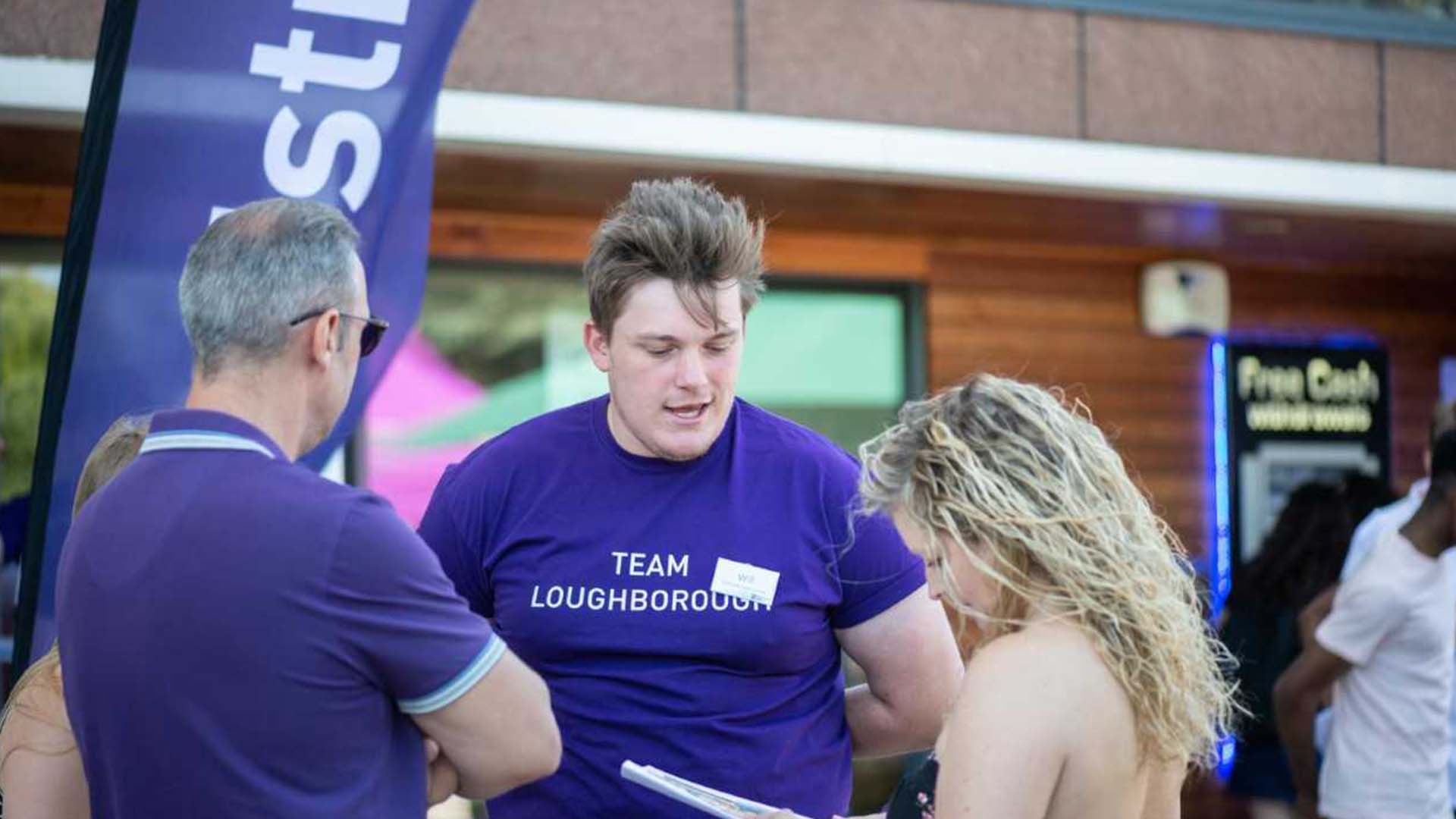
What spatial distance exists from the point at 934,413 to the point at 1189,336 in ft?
19.9

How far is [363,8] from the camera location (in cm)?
355

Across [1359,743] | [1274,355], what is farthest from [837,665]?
[1274,355]

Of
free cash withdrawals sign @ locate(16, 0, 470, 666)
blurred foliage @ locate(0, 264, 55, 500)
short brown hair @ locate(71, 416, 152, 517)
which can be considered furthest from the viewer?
blurred foliage @ locate(0, 264, 55, 500)

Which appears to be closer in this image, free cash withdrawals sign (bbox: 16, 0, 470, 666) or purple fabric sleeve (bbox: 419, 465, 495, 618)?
purple fabric sleeve (bbox: 419, 465, 495, 618)

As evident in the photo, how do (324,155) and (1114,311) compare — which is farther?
(1114,311)

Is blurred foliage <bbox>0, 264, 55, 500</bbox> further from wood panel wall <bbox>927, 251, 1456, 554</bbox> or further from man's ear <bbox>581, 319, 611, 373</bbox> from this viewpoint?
man's ear <bbox>581, 319, 611, 373</bbox>

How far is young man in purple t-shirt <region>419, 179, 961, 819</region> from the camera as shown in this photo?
9.00ft

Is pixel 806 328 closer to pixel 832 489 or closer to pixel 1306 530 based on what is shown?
pixel 1306 530

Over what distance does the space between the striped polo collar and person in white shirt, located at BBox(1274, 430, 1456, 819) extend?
311cm

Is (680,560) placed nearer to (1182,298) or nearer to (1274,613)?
(1274,613)

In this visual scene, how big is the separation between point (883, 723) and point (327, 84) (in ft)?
5.43

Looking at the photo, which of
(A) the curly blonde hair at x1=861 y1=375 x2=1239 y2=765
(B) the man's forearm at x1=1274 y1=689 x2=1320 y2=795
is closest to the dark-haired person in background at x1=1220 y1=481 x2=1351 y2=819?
(B) the man's forearm at x1=1274 y1=689 x2=1320 y2=795

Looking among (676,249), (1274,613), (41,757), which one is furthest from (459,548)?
(1274,613)

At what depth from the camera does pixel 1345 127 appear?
7336 mm
